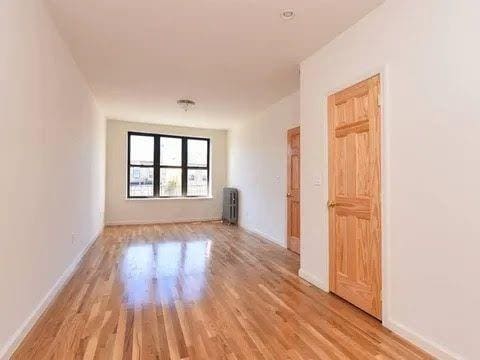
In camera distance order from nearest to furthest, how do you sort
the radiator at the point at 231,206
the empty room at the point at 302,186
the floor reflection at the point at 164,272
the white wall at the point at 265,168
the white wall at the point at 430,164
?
the white wall at the point at 430,164
the empty room at the point at 302,186
the floor reflection at the point at 164,272
the white wall at the point at 265,168
the radiator at the point at 231,206

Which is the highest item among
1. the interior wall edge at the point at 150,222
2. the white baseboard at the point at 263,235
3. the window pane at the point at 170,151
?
the window pane at the point at 170,151

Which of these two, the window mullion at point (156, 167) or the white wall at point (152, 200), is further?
the window mullion at point (156, 167)

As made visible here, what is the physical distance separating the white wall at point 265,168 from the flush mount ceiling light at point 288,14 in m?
2.19

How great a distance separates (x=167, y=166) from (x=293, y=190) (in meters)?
3.96

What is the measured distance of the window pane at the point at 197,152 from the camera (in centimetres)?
778

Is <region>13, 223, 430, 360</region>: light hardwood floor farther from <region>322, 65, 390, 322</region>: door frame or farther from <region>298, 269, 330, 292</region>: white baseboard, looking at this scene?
<region>322, 65, 390, 322</region>: door frame

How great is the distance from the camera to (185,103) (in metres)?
5.28

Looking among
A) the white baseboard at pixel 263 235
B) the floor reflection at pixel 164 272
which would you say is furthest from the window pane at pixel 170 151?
the floor reflection at pixel 164 272

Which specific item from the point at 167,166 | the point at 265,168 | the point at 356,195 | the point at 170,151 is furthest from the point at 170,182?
the point at 356,195

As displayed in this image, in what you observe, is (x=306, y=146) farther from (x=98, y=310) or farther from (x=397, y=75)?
(x=98, y=310)

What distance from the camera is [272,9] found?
2.43 meters

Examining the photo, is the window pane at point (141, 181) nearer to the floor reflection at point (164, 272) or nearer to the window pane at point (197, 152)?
the window pane at point (197, 152)

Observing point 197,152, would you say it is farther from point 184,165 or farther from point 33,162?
point 33,162

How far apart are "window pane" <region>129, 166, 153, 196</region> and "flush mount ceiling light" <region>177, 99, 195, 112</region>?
2433mm
